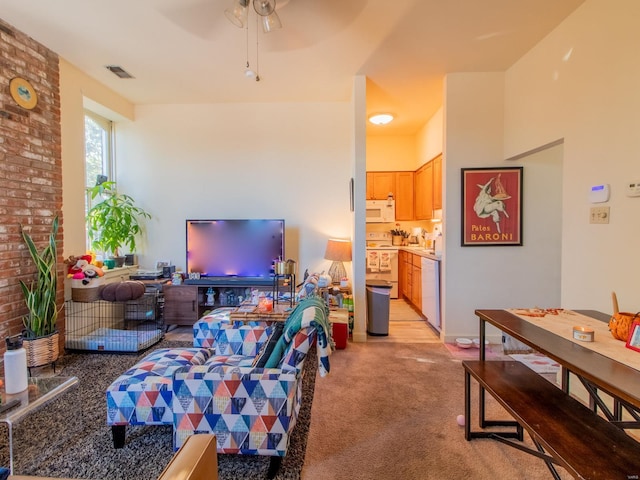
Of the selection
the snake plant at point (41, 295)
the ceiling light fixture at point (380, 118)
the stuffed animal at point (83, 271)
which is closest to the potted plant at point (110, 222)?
the stuffed animal at point (83, 271)

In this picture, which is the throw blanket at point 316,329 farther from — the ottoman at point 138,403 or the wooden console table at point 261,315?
the wooden console table at point 261,315

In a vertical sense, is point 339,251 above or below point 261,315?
above

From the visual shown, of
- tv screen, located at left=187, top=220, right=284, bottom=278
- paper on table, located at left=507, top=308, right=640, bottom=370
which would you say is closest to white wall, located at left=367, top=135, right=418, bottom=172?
tv screen, located at left=187, top=220, right=284, bottom=278

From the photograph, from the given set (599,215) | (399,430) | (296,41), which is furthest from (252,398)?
(296,41)

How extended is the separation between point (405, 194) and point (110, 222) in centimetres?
468

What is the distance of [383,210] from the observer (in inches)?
225

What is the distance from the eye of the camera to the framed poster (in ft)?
11.4

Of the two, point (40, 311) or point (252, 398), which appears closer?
point (252, 398)

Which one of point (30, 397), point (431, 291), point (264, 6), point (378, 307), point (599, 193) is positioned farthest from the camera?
point (431, 291)

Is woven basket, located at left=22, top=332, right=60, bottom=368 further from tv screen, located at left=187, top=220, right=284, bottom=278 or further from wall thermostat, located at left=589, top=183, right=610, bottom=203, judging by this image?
wall thermostat, located at left=589, top=183, right=610, bottom=203

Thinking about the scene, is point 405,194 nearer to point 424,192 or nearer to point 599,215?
point 424,192

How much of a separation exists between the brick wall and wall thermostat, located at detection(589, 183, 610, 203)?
4.77 metres

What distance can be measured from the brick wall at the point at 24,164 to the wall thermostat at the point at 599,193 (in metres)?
4.77

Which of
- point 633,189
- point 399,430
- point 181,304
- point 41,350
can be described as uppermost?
point 633,189
